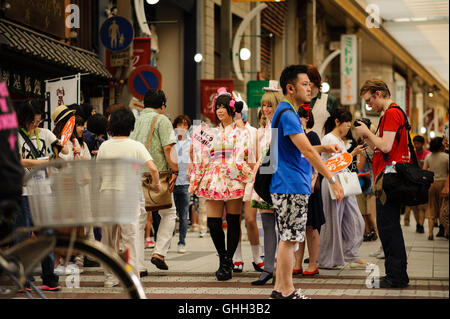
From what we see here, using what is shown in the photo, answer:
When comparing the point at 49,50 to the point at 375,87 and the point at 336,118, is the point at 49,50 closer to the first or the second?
the point at 336,118

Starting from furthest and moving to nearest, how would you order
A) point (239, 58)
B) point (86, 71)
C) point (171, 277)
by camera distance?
point (239, 58)
point (86, 71)
point (171, 277)

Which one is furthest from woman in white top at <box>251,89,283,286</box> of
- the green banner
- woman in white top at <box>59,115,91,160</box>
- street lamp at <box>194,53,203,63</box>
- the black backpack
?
the green banner

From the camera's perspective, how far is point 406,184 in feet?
23.8

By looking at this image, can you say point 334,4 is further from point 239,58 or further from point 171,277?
point 171,277

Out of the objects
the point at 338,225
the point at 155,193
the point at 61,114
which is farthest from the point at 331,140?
the point at 61,114

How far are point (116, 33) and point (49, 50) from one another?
2284 mm

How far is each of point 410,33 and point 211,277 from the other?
25.0m

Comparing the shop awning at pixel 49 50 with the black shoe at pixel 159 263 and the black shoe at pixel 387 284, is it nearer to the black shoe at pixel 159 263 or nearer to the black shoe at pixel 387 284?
the black shoe at pixel 159 263

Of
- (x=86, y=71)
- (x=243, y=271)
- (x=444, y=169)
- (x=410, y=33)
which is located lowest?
(x=243, y=271)

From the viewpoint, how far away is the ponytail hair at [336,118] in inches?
362

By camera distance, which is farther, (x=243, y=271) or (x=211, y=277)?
(x=243, y=271)
